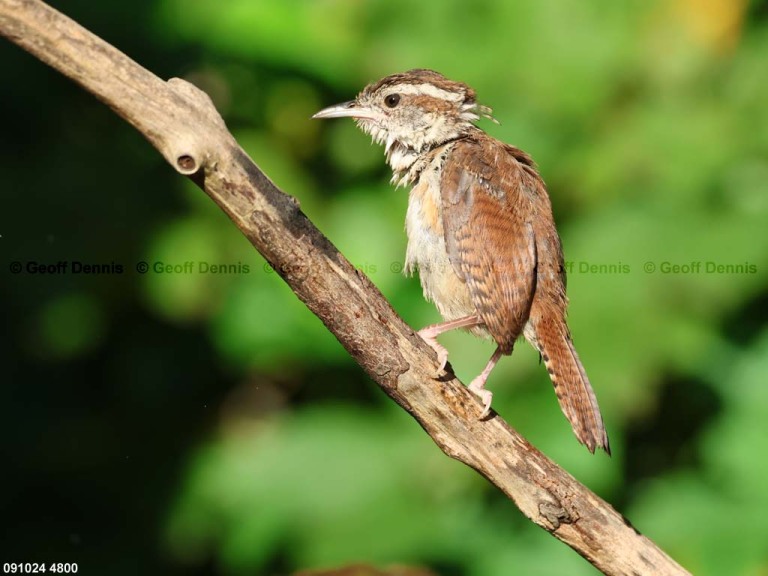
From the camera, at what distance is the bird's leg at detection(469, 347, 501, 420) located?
3953 millimetres

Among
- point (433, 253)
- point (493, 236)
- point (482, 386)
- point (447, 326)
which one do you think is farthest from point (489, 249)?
point (482, 386)

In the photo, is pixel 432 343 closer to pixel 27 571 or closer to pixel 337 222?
pixel 337 222

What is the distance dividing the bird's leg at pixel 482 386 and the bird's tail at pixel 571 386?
1.00 ft

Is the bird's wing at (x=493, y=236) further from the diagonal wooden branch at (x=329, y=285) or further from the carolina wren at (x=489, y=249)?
the diagonal wooden branch at (x=329, y=285)

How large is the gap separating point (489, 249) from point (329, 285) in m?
1.18

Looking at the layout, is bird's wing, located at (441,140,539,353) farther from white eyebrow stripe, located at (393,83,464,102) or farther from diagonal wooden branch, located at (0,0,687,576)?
diagonal wooden branch, located at (0,0,687,576)

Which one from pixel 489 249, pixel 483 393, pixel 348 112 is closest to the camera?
pixel 483 393

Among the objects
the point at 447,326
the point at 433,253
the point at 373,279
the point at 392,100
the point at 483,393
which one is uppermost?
the point at 392,100

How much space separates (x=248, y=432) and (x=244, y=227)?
2.72 meters

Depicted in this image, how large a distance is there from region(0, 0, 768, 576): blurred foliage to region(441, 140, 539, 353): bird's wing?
0.78 m

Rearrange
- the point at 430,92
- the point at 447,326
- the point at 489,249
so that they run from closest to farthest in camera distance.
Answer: the point at 489,249
the point at 447,326
the point at 430,92

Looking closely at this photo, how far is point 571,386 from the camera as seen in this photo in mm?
4262

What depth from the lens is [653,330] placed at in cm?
511

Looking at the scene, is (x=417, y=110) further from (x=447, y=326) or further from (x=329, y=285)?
(x=329, y=285)
